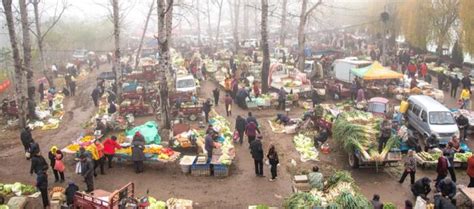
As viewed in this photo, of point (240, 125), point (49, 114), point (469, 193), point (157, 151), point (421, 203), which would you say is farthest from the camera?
point (49, 114)

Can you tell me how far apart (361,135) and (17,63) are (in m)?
15.9

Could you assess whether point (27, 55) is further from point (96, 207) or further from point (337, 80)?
point (337, 80)

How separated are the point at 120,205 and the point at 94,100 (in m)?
16.4

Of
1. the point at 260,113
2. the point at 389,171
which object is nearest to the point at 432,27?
the point at 260,113

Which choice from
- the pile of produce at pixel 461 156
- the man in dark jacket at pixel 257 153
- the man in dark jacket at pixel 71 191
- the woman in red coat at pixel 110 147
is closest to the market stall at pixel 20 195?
the man in dark jacket at pixel 71 191

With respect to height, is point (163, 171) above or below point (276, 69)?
below

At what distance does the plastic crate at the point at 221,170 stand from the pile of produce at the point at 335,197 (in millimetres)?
4116

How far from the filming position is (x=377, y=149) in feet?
48.9

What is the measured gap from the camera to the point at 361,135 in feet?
49.6

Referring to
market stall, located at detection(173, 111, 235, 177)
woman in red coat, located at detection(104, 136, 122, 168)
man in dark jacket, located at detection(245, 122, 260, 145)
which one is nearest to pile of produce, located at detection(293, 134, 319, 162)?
man in dark jacket, located at detection(245, 122, 260, 145)

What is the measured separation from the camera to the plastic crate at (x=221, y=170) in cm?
1475

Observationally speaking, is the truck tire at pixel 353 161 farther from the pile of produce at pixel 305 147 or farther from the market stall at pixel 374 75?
the market stall at pixel 374 75

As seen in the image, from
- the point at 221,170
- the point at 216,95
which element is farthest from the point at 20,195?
the point at 216,95

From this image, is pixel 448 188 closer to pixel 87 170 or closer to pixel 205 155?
pixel 205 155
